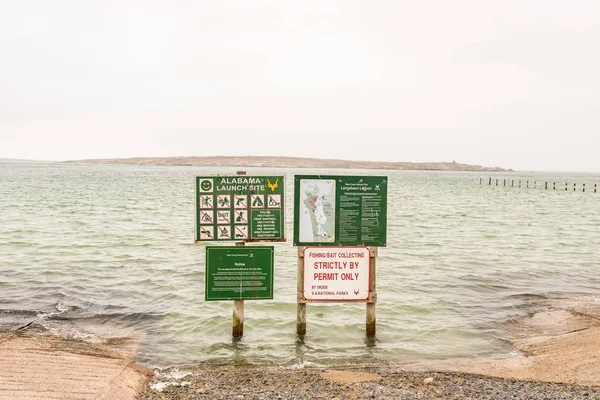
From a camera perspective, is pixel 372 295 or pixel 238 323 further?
pixel 238 323

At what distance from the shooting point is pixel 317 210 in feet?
29.3

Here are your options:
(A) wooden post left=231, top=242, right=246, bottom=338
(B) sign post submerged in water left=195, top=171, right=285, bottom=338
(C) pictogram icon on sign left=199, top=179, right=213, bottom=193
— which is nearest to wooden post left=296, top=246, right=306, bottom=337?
(B) sign post submerged in water left=195, top=171, right=285, bottom=338

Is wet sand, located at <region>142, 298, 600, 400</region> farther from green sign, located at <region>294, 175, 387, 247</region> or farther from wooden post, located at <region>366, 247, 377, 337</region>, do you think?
green sign, located at <region>294, 175, 387, 247</region>

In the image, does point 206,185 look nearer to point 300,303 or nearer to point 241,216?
point 241,216

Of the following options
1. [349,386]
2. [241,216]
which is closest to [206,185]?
[241,216]

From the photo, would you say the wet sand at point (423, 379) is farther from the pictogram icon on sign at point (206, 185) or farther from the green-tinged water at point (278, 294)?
the pictogram icon on sign at point (206, 185)

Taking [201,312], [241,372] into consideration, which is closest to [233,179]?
[241,372]

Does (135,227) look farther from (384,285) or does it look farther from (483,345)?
(483,345)

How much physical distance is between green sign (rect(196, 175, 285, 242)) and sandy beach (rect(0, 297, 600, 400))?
217 centimetres

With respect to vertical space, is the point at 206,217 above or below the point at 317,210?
below

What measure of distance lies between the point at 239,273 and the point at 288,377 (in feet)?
7.35

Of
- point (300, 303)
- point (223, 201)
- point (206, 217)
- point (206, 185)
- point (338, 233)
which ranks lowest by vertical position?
point (300, 303)

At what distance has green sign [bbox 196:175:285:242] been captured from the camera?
28.9 ft

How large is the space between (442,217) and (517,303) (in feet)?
80.8
